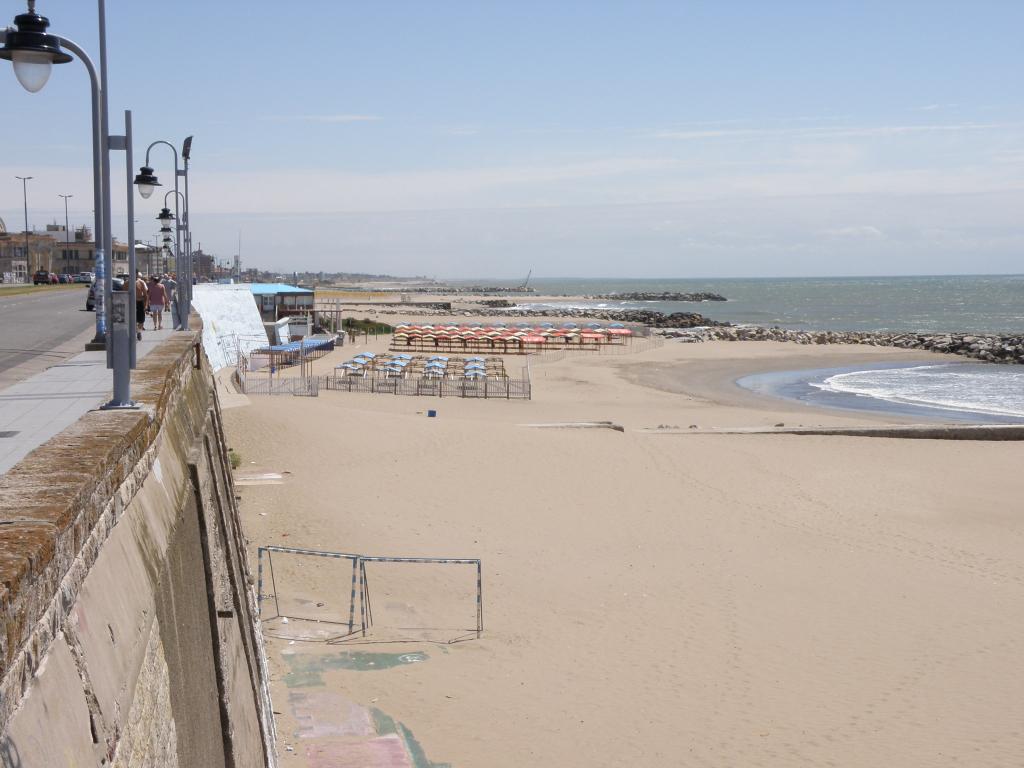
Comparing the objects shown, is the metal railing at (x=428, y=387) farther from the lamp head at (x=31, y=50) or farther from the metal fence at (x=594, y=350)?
the lamp head at (x=31, y=50)

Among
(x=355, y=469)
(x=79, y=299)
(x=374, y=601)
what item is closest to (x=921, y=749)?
(x=374, y=601)

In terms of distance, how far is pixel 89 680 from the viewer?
3328 millimetres

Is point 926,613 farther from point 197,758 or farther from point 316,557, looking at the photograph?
point 197,758

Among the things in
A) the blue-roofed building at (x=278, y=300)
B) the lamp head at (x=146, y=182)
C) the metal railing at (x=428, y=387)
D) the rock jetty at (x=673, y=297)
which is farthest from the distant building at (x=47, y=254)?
the rock jetty at (x=673, y=297)

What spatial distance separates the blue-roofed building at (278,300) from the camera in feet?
164

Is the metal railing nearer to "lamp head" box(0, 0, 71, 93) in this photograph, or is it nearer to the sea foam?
the sea foam

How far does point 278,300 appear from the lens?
5403 cm

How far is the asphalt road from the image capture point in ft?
47.9

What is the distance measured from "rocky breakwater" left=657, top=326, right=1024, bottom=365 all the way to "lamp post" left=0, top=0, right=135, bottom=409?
200 feet

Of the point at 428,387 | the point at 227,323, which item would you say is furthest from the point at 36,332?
the point at 227,323

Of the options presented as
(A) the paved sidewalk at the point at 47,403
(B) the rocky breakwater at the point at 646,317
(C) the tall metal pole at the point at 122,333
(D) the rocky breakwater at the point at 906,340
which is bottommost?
(D) the rocky breakwater at the point at 906,340

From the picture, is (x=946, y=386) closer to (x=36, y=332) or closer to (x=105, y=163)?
(x=36, y=332)

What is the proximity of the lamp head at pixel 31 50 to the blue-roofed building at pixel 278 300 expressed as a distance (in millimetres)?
41639

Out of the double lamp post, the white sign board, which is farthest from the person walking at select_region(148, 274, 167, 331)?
the white sign board
